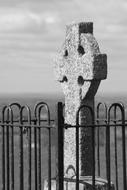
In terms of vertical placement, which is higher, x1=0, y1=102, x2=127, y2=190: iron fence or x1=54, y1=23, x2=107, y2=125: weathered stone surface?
x1=54, y1=23, x2=107, y2=125: weathered stone surface

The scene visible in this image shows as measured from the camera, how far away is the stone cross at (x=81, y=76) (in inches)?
343

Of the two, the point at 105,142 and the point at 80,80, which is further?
the point at 105,142

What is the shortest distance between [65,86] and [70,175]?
1368 millimetres

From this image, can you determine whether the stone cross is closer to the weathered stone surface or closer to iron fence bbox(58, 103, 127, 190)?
the weathered stone surface

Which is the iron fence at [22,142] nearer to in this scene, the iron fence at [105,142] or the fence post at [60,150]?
the fence post at [60,150]

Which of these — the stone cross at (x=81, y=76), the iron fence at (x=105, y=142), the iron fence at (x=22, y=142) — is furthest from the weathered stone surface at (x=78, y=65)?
the iron fence at (x=22, y=142)

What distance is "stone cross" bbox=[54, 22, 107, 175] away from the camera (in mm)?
8703

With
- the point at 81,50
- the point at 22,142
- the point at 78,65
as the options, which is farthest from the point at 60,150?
the point at 81,50

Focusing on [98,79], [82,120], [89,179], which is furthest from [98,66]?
[89,179]

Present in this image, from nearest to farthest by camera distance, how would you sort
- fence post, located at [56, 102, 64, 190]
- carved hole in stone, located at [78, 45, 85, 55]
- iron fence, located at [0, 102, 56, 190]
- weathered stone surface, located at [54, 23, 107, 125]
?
fence post, located at [56, 102, 64, 190]
iron fence, located at [0, 102, 56, 190]
weathered stone surface, located at [54, 23, 107, 125]
carved hole in stone, located at [78, 45, 85, 55]

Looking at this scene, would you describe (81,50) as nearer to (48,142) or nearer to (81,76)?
(81,76)

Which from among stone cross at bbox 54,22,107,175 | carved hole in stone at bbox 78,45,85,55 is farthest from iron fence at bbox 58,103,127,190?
carved hole in stone at bbox 78,45,85,55

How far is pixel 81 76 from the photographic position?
898cm

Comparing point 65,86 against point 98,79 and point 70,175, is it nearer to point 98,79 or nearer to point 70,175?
point 98,79
